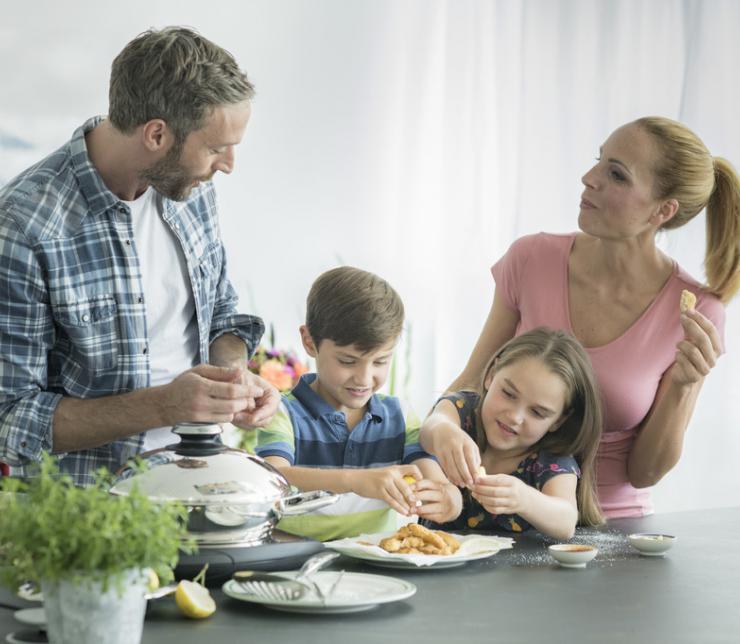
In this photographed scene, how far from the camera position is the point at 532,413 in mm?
2389

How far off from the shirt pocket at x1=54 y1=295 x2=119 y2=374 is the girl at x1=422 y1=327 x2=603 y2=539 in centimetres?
71

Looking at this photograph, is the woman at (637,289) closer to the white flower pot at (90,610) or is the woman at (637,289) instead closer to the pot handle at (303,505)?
the pot handle at (303,505)

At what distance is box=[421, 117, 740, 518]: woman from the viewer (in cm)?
265

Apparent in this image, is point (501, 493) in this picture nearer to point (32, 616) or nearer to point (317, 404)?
point (317, 404)

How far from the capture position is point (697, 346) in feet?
8.13

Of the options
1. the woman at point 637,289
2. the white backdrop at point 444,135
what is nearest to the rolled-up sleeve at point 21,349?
the woman at point 637,289

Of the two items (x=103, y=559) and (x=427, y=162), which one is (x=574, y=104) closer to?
(x=427, y=162)

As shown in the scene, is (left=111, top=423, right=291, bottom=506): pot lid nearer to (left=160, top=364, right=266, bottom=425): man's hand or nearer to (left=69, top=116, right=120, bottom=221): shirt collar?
(left=160, top=364, right=266, bottom=425): man's hand

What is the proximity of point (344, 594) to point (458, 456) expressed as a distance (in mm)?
687

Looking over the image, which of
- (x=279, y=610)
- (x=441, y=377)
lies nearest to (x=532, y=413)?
(x=279, y=610)

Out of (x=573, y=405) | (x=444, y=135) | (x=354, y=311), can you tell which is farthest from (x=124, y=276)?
(x=444, y=135)

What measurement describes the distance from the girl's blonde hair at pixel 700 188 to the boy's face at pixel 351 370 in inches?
34.7

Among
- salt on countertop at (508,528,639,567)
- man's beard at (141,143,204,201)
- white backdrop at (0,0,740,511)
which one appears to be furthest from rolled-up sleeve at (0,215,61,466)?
white backdrop at (0,0,740,511)

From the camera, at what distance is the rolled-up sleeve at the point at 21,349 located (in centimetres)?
203
